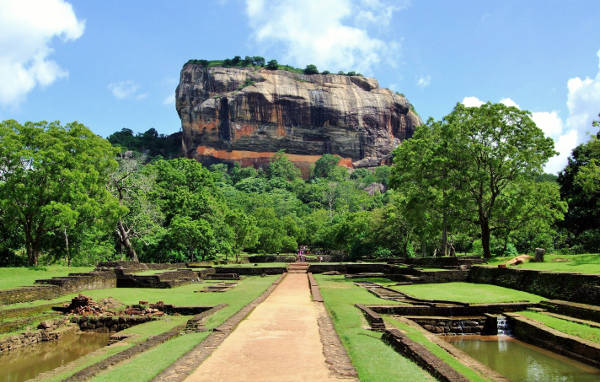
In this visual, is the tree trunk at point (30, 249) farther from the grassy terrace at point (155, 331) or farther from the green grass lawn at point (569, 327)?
the green grass lawn at point (569, 327)

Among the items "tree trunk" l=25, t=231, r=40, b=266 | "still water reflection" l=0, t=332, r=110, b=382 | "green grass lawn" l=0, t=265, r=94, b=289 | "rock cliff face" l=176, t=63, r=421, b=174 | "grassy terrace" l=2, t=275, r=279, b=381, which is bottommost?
"still water reflection" l=0, t=332, r=110, b=382

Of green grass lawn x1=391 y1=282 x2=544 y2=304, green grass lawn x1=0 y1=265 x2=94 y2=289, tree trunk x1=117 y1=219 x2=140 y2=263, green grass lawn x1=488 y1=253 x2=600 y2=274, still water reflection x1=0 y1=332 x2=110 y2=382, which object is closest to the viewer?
still water reflection x1=0 y1=332 x2=110 y2=382

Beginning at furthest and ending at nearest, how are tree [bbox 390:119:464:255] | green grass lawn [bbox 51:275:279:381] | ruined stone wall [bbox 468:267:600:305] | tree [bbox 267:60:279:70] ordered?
tree [bbox 267:60:279:70]
tree [bbox 390:119:464:255]
ruined stone wall [bbox 468:267:600:305]
green grass lawn [bbox 51:275:279:381]

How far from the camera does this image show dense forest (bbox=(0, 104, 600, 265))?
2092 centimetres

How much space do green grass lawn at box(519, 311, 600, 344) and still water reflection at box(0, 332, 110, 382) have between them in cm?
1103

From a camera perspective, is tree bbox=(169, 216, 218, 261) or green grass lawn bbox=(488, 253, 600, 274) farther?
tree bbox=(169, 216, 218, 261)

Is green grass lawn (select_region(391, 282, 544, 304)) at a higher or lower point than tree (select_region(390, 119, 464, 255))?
lower

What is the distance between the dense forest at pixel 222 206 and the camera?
2092 centimetres

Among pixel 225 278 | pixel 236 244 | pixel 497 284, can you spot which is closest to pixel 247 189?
pixel 236 244

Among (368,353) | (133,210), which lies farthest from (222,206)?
(368,353)

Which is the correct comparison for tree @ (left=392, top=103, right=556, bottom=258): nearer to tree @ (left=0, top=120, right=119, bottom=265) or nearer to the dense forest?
the dense forest

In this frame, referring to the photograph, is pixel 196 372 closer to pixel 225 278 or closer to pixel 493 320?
pixel 493 320

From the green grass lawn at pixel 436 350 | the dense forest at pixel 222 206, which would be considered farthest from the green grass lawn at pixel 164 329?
the dense forest at pixel 222 206

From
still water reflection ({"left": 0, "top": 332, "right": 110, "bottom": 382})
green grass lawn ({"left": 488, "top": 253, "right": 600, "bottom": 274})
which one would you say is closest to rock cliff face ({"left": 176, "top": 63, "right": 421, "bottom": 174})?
green grass lawn ({"left": 488, "top": 253, "right": 600, "bottom": 274})
